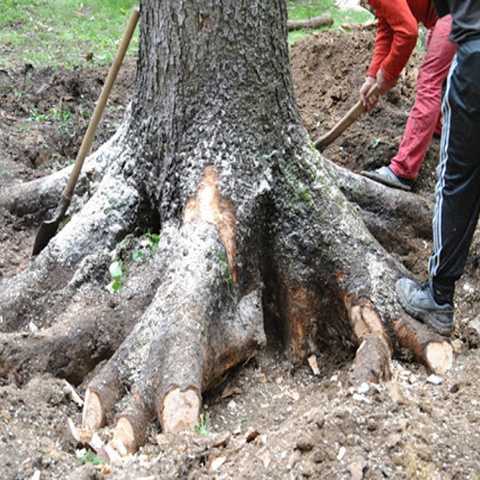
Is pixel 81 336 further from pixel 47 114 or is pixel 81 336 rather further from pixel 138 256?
pixel 47 114

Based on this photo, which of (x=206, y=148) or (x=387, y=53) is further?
(x=387, y=53)

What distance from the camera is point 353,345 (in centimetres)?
388

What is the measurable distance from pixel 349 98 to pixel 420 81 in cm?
143

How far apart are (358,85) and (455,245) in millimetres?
3415

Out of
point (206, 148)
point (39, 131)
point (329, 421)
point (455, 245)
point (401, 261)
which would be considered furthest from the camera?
point (39, 131)

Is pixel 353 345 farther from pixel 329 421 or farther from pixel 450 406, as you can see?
pixel 329 421

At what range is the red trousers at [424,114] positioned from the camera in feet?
16.7

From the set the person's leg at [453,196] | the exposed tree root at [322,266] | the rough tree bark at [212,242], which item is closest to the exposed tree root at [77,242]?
the rough tree bark at [212,242]

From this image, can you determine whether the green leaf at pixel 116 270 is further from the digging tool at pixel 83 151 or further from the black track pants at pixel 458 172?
the black track pants at pixel 458 172

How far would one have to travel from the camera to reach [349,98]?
662 cm

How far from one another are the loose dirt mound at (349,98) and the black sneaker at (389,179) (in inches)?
7.1

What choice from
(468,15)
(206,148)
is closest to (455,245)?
(468,15)

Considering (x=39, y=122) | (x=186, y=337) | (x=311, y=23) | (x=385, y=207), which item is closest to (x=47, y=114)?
(x=39, y=122)

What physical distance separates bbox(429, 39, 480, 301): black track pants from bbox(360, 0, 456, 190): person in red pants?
1.58m
